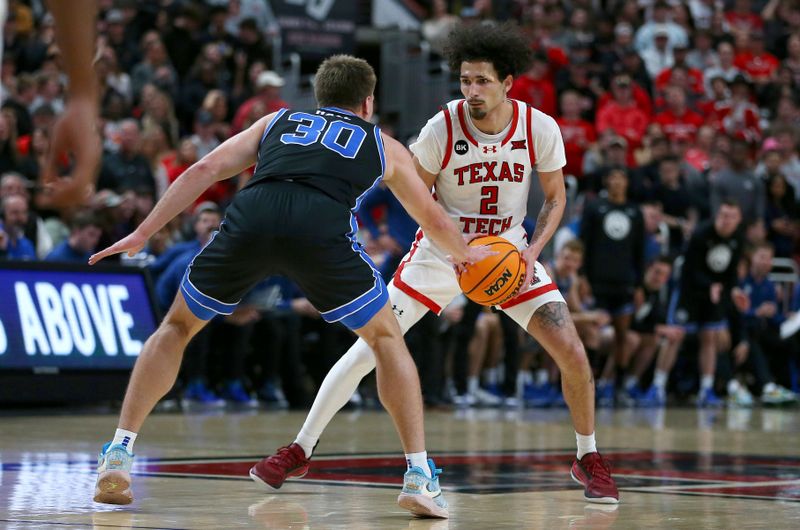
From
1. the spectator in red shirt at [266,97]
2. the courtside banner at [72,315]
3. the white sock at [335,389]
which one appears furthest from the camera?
the spectator in red shirt at [266,97]

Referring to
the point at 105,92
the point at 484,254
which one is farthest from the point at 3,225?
the point at 484,254

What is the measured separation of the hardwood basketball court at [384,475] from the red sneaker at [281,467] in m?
0.08

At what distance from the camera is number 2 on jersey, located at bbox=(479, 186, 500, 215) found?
7273 millimetres

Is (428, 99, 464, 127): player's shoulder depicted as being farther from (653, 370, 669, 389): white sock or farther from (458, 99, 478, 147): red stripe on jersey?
(653, 370, 669, 389): white sock

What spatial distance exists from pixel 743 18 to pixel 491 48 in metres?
18.2

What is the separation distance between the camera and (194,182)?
6070 millimetres

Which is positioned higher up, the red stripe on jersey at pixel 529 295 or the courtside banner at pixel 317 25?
the courtside banner at pixel 317 25

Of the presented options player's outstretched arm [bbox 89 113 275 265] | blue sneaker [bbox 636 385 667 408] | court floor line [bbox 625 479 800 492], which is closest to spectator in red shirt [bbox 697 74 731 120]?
blue sneaker [bbox 636 385 667 408]

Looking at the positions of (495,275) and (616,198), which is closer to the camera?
(495,275)

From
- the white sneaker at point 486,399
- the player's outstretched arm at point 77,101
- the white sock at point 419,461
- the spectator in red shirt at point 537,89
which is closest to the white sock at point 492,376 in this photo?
the white sneaker at point 486,399

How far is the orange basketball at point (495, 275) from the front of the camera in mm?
6598

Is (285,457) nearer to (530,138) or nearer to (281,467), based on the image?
(281,467)

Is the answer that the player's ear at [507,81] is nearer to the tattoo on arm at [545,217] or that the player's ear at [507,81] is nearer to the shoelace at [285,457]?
the tattoo on arm at [545,217]

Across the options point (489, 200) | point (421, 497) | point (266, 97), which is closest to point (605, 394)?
point (266, 97)
